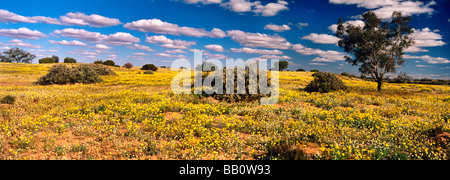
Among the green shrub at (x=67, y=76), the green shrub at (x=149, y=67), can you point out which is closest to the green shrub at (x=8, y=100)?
the green shrub at (x=67, y=76)

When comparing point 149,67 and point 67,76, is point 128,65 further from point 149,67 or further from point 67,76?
point 67,76

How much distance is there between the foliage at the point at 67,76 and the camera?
2531cm

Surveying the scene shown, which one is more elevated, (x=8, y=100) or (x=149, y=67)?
(x=149, y=67)

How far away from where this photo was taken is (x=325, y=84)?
21.5m

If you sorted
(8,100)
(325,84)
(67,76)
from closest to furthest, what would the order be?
(8,100) < (325,84) < (67,76)

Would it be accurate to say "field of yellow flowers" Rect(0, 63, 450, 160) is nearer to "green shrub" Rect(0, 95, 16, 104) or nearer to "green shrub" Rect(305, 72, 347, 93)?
"green shrub" Rect(0, 95, 16, 104)

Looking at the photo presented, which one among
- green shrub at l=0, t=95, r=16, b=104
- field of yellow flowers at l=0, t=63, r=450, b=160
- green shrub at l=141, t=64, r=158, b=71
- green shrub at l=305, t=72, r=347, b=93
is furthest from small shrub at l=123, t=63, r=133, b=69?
field of yellow flowers at l=0, t=63, r=450, b=160

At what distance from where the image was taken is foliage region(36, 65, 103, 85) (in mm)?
25312

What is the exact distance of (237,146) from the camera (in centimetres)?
682

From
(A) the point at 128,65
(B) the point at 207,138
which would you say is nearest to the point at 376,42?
(B) the point at 207,138

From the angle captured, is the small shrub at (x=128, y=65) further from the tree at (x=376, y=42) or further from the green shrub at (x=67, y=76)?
the tree at (x=376, y=42)

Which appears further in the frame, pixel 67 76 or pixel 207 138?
pixel 67 76

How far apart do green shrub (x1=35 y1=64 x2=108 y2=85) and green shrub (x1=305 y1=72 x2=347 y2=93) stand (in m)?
26.0
